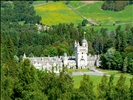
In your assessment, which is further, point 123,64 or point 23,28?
point 23,28

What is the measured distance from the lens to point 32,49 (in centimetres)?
9450

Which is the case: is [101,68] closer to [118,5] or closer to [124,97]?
[124,97]

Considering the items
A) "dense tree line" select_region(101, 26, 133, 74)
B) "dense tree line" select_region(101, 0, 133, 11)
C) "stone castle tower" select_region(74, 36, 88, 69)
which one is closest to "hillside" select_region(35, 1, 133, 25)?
"dense tree line" select_region(101, 0, 133, 11)

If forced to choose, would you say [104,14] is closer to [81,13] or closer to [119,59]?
[81,13]

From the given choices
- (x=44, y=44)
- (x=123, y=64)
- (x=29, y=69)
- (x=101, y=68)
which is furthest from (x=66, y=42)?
(x=29, y=69)

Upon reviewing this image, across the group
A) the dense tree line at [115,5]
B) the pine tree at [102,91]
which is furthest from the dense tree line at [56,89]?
the dense tree line at [115,5]

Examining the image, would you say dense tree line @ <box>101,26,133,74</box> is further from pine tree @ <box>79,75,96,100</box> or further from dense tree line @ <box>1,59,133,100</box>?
pine tree @ <box>79,75,96,100</box>

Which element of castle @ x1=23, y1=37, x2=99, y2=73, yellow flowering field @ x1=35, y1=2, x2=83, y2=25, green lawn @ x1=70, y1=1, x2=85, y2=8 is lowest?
castle @ x1=23, y1=37, x2=99, y2=73

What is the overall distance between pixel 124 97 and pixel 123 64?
30.7 meters

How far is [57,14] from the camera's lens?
13600cm

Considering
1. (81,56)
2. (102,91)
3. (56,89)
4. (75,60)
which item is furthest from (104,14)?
(56,89)

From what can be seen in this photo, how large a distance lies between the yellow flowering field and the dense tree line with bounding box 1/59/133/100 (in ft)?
254

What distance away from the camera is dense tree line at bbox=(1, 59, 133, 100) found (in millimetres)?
45625

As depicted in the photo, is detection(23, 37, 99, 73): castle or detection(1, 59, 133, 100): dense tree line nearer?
detection(1, 59, 133, 100): dense tree line
